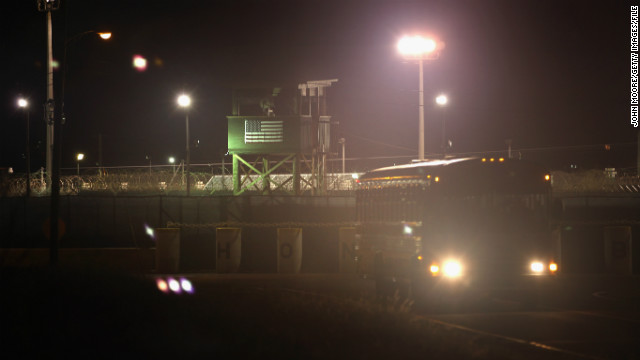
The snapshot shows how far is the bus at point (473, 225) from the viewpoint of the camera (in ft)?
46.0

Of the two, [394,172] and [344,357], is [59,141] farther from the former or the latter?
[344,357]

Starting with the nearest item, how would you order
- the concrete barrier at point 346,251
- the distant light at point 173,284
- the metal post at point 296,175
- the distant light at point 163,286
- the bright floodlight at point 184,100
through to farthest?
the distant light at point 163,286 < the distant light at point 173,284 < the concrete barrier at point 346,251 < the bright floodlight at point 184,100 < the metal post at point 296,175

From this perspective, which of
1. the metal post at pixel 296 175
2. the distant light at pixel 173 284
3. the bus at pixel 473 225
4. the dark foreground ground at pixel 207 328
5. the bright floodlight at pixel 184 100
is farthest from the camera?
the metal post at pixel 296 175

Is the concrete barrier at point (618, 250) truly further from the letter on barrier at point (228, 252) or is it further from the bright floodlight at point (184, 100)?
the bright floodlight at point (184, 100)

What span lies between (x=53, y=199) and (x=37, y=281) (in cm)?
800

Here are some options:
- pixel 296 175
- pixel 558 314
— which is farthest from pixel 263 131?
pixel 558 314

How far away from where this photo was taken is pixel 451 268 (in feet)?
45.6

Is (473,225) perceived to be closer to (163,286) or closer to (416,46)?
(163,286)

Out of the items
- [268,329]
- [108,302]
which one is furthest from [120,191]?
[268,329]

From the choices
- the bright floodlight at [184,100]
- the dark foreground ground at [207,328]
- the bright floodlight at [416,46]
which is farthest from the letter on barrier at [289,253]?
the bright floodlight at [184,100]

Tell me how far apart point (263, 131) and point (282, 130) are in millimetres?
979

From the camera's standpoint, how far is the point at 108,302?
438 inches

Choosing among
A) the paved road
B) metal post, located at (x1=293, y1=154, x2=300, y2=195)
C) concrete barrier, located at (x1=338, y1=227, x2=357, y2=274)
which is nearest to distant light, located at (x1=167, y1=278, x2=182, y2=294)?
the paved road

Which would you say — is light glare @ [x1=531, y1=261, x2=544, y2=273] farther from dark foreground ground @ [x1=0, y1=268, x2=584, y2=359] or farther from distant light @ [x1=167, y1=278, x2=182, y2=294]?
distant light @ [x1=167, y1=278, x2=182, y2=294]
